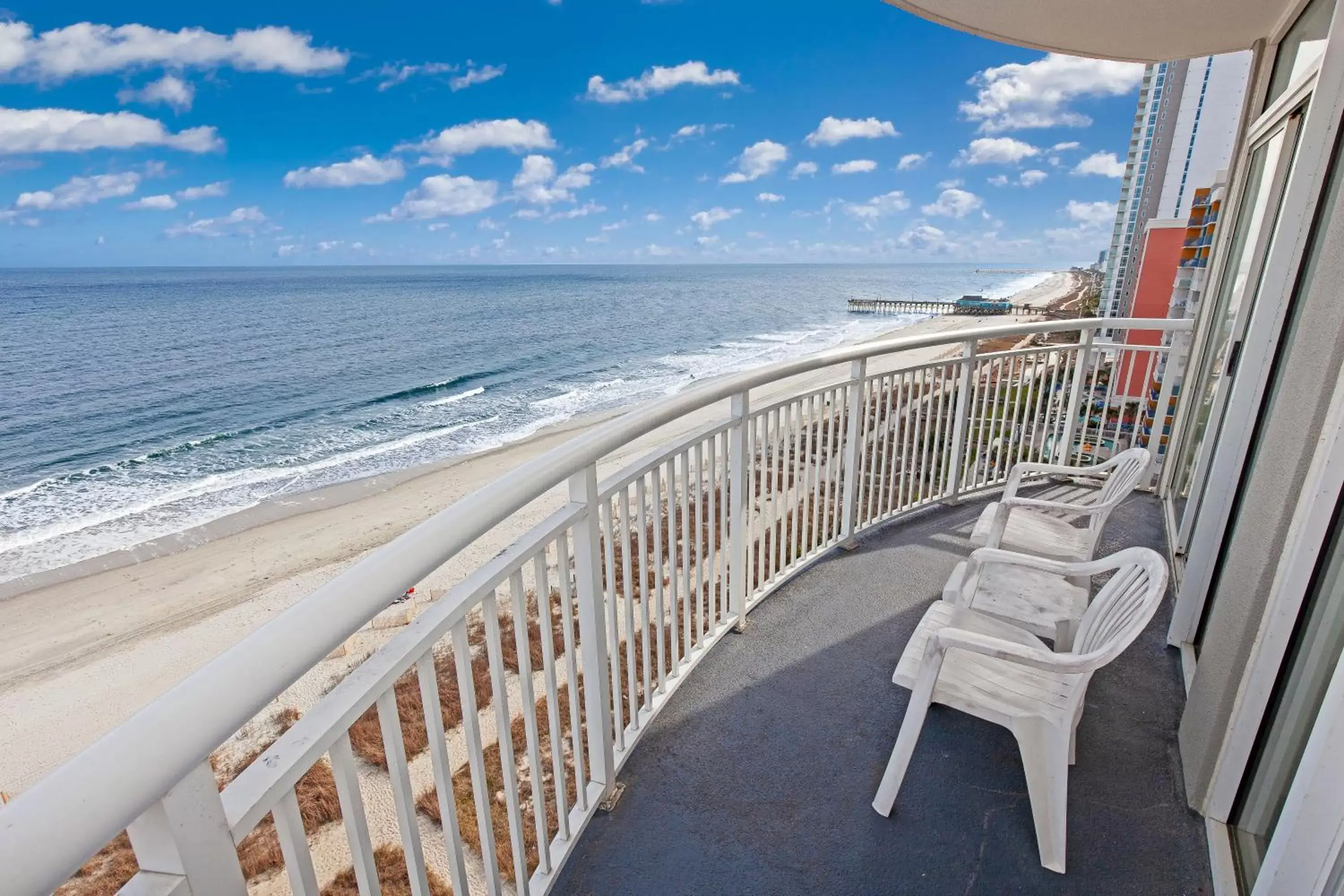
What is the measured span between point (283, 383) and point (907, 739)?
994 inches

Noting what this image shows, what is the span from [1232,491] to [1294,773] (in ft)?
4.06

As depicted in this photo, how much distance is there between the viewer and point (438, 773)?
1094 millimetres

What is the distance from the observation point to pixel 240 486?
44.7 feet

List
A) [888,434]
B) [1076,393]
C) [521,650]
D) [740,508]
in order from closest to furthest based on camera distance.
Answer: [521,650] < [740,508] < [888,434] < [1076,393]

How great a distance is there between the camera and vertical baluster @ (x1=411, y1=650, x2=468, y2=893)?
906 millimetres

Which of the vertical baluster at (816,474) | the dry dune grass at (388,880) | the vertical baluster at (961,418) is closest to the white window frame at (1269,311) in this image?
the vertical baluster at (961,418)

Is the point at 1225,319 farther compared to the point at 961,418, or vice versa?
the point at 961,418

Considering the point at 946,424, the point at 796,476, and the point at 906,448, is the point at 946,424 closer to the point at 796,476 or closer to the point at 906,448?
the point at 906,448

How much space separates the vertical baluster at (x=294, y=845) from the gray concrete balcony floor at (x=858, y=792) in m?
1.03

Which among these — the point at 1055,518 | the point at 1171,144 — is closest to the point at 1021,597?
the point at 1055,518

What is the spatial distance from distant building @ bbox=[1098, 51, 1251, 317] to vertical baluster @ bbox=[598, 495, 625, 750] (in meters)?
38.6

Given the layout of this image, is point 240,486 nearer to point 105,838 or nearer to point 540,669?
point 540,669

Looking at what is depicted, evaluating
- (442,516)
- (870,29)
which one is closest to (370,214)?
(870,29)

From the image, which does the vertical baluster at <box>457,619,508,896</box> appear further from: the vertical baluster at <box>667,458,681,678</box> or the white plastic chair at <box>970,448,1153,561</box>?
the white plastic chair at <box>970,448,1153,561</box>
